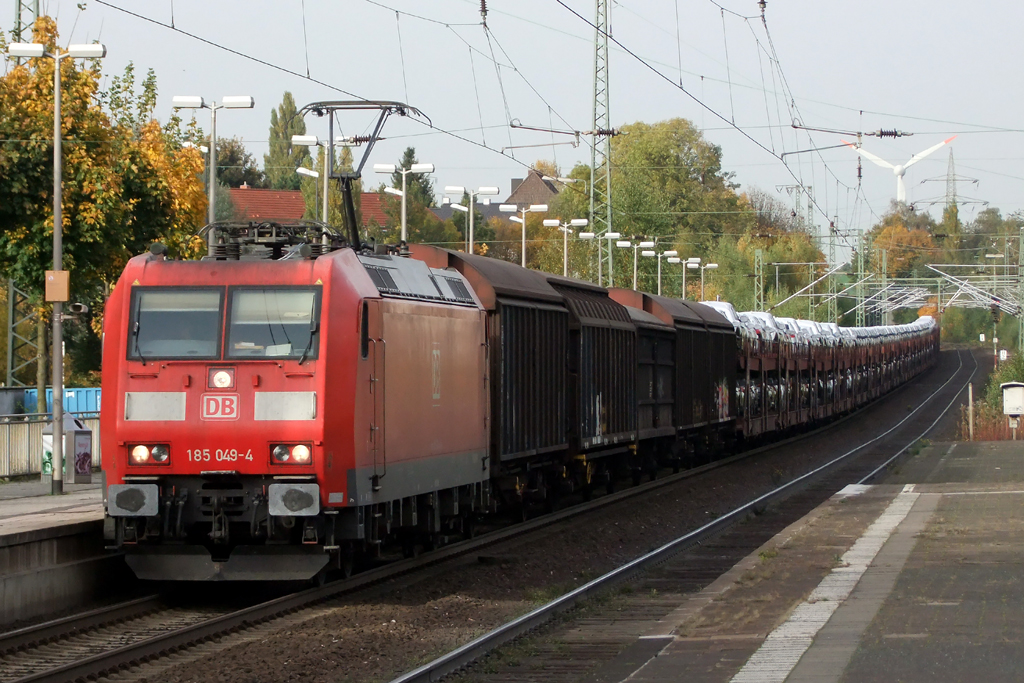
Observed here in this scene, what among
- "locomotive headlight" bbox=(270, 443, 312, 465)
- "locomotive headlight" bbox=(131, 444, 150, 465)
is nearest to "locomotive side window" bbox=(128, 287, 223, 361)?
"locomotive headlight" bbox=(131, 444, 150, 465)

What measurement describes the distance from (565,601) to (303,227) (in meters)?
4.23

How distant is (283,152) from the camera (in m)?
120

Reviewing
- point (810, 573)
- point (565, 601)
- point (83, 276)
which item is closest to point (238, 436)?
point (565, 601)

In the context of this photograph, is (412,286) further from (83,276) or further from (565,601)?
(83,276)

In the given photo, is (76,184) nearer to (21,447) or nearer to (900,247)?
(21,447)

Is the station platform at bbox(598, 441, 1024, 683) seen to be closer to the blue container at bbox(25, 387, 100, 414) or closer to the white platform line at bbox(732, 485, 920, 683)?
the white platform line at bbox(732, 485, 920, 683)

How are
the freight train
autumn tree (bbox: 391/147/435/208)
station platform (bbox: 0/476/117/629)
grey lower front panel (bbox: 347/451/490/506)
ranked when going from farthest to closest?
autumn tree (bbox: 391/147/435/208) < grey lower front panel (bbox: 347/451/490/506) < the freight train < station platform (bbox: 0/476/117/629)

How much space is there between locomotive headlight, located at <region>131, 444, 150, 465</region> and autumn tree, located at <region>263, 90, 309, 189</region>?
10305 centimetres

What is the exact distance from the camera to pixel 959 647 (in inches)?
337

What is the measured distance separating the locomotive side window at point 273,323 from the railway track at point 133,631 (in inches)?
86.5

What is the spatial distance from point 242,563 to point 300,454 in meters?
1.12

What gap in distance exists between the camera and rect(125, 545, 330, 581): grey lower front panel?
11383mm

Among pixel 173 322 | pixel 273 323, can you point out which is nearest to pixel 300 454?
pixel 273 323

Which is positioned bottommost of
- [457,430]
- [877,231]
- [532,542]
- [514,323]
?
[532,542]
